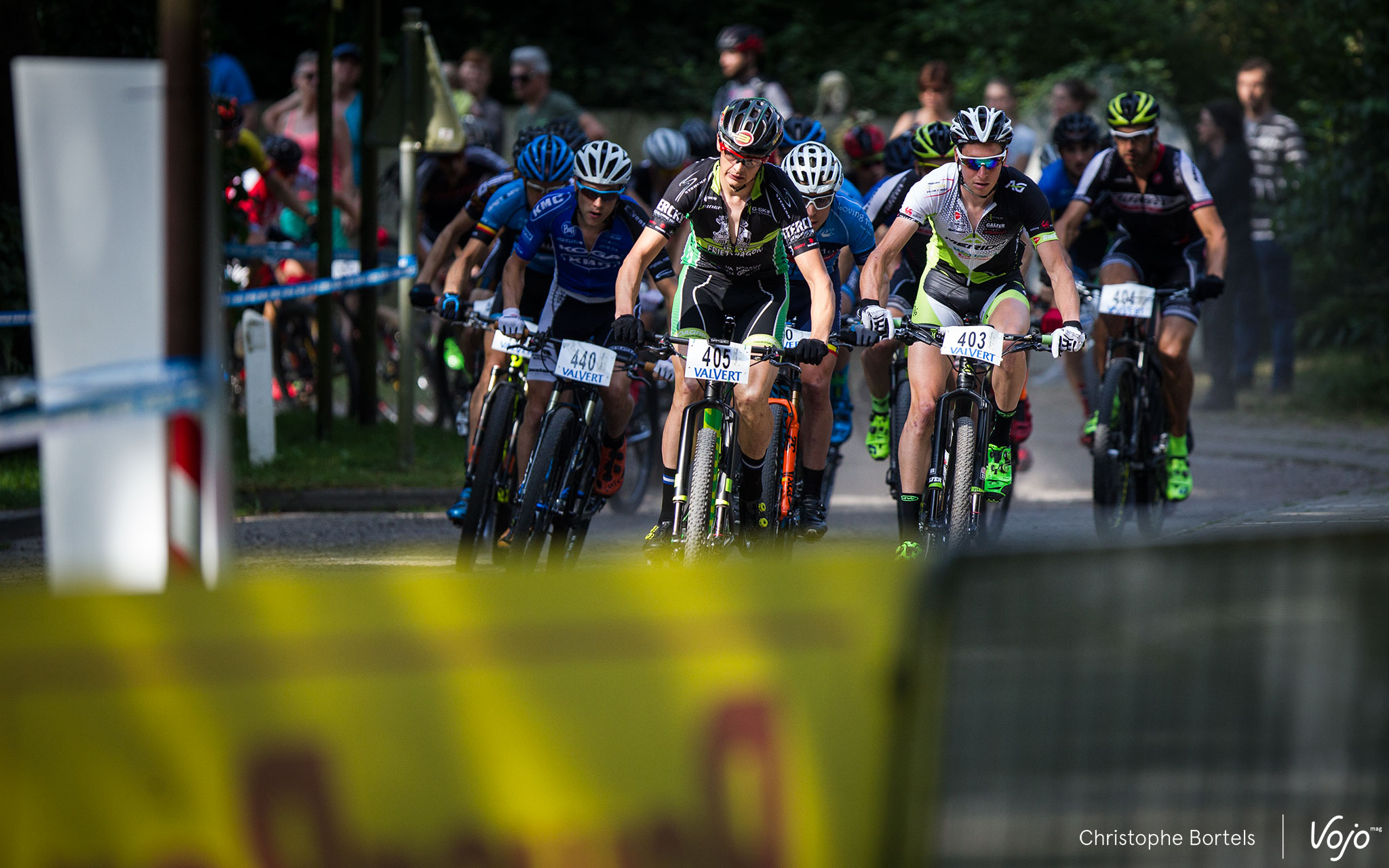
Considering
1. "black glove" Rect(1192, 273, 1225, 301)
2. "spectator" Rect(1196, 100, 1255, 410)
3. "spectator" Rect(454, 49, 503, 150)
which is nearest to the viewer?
"black glove" Rect(1192, 273, 1225, 301)

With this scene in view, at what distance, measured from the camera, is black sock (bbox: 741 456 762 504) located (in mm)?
7776

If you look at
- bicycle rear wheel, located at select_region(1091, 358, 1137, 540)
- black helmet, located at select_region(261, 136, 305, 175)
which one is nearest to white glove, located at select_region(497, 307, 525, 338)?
bicycle rear wheel, located at select_region(1091, 358, 1137, 540)

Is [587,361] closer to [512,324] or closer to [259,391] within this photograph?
[512,324]

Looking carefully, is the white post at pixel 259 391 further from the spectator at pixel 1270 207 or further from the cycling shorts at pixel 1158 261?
the spectator at pixel 1270 207

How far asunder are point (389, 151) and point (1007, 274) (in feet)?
37.3

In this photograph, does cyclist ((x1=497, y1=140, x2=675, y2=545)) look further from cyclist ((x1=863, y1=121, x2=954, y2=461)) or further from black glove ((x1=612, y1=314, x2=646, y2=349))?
cyclist ((x1=863, y1=121, x2=954, y2=461))

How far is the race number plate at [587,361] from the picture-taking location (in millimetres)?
7953

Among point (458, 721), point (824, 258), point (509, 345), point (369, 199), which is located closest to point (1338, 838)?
point (458, 721)

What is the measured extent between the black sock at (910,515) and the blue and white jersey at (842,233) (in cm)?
159

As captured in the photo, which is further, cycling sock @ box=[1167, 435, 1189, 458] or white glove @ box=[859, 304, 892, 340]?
cycling sock @ box=[1167, 435, 1189, 458]

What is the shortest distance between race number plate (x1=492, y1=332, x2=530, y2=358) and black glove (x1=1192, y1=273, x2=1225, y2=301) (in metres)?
3.54

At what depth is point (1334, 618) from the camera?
115 inches

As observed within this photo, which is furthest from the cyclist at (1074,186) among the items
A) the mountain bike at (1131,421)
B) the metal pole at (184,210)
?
the metal pole at (184,210)

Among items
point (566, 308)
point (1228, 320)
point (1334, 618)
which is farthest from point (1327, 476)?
point (1334, 618)
